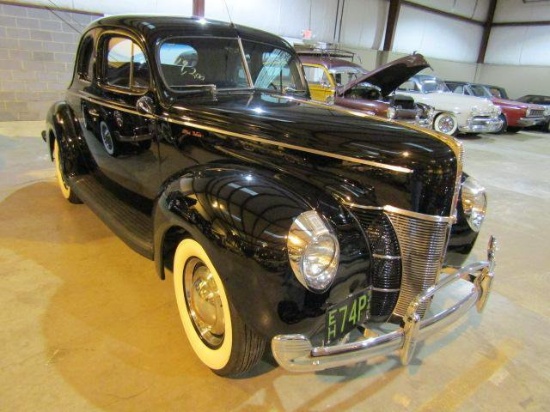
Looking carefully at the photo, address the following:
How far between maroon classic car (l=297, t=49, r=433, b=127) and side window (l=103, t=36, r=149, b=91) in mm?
3079

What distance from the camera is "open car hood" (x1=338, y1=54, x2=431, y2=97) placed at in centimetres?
577

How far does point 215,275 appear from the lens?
1697mm

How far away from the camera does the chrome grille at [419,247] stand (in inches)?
70.8

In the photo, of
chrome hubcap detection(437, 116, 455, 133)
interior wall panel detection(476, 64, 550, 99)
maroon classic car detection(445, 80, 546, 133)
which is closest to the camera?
chrome hubcap detection(437, 116, 455, 133)

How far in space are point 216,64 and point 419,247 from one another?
1.80m

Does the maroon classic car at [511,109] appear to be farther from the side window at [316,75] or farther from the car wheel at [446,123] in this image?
the side window at [316,75]

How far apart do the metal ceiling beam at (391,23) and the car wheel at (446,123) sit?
5793 mm

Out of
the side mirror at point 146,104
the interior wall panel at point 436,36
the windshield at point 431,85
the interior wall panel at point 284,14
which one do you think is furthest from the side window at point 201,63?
the interior wall panel at point 436,36

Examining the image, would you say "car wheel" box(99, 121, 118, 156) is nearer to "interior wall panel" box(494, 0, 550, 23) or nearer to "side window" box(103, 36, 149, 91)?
"side window" box(103, 36, 149, 91)

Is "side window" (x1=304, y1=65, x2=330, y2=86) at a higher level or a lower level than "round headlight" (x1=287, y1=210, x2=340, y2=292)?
higher

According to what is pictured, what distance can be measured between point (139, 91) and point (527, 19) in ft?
64.3

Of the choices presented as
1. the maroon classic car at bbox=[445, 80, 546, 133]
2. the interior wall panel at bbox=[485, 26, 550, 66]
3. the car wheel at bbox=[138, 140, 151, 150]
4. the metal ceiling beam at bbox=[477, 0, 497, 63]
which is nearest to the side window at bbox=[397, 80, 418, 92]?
the maroon classic car at bbox=[445, 80, 546, 133]

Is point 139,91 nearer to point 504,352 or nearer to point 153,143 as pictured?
point 153,143

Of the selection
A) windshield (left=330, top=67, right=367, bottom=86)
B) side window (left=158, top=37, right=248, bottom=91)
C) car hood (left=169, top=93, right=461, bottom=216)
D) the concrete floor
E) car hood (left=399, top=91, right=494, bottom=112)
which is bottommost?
the concrete floor
